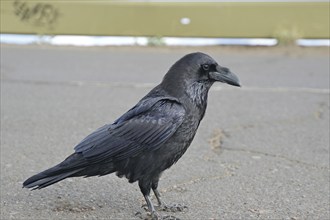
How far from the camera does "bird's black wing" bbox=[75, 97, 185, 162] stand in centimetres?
370

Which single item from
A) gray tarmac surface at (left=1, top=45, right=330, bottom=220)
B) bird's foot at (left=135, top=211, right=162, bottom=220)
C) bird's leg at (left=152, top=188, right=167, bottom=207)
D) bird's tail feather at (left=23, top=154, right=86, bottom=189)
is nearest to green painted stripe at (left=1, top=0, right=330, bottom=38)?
gray tarmac surface at (left=1, top=45, right=330, bottom=220)

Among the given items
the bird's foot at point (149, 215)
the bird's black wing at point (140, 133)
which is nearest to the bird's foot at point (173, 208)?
the bird's foot at point (149, 215)

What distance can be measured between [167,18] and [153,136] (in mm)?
9046

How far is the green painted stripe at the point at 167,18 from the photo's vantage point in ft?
40.1

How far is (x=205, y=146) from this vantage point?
5.65 m

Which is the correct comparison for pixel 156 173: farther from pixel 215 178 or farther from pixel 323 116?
pixel 323 116

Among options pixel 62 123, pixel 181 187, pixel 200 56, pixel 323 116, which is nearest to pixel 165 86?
pixel 200 56

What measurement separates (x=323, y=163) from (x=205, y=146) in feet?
3.52

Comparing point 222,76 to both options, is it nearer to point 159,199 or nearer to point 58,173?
point 159,199

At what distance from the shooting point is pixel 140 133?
12.3ft

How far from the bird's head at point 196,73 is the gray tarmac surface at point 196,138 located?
2.98 ft

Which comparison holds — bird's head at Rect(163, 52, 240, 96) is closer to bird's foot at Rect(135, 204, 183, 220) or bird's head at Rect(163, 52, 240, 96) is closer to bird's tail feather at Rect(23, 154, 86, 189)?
bird's tail feather at Rect(23, 154, 86, 189)

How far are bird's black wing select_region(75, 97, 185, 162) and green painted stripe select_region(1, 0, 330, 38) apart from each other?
28.8 ft

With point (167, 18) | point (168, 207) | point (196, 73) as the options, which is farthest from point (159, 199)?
point (167, 18)
